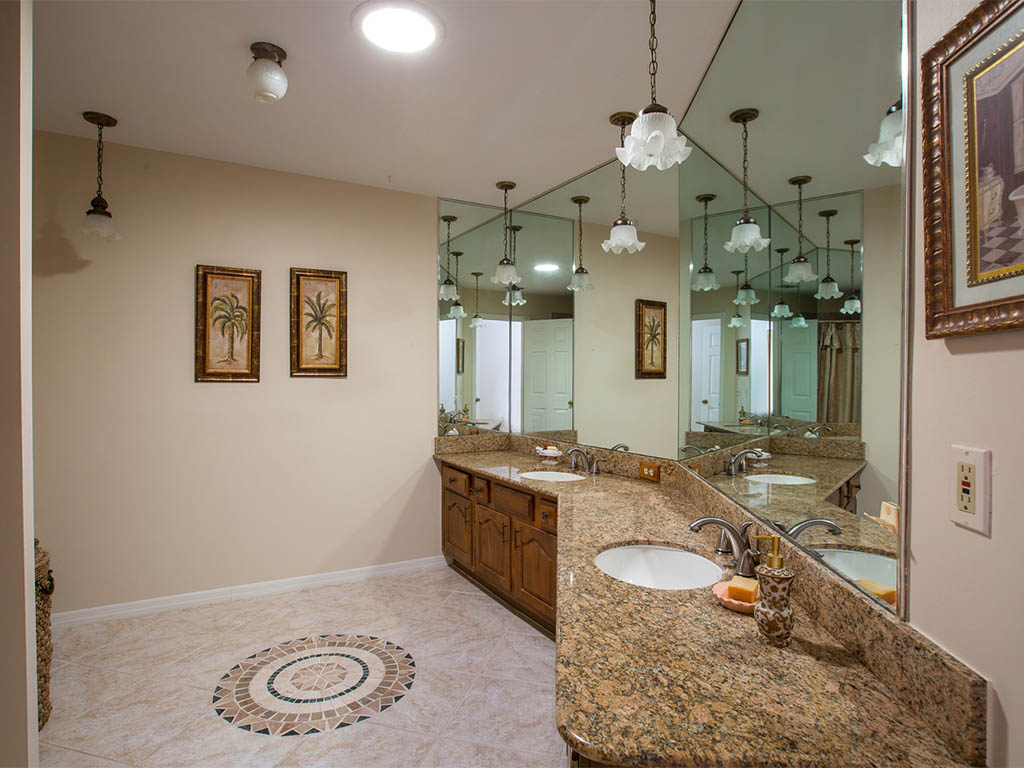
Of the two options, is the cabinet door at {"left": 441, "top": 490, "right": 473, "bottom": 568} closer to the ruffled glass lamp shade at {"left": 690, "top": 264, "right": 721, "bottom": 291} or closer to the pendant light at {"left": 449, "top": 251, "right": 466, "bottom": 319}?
the pendant light at {"left": 449, "top": 251, "right": 466, "bottom": 319}

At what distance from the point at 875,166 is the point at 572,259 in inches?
104

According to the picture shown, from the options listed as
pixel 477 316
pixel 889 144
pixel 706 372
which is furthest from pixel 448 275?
pixel 889 144

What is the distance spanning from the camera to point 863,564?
3.53 ft

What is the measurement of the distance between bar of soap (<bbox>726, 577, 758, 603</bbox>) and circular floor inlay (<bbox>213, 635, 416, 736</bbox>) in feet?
5.42

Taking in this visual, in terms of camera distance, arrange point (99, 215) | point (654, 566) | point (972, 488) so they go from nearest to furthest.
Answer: point (972, 488) < point (654, 566) < point (99, 215)

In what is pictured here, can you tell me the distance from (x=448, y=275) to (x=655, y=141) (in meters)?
2.60

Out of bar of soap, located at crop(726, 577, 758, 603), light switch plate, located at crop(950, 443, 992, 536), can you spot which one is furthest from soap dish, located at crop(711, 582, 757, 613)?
light switch plate, located at crop(950, 443, 992, 536)

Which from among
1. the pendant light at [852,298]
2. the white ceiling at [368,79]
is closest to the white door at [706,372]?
the white ceiling at [368,79]

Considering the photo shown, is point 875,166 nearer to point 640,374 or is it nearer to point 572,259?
point 640,374

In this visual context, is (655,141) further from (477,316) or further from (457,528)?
(457,528)

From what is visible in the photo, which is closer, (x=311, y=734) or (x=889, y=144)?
(x=889, y=144)

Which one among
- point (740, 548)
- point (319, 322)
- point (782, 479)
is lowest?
point (740, 548)

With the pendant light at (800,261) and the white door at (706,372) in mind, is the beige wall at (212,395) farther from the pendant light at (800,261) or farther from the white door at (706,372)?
the pendant light at (800,261)

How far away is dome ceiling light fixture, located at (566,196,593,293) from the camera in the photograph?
3422mm
